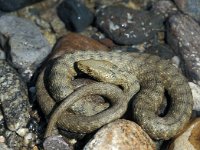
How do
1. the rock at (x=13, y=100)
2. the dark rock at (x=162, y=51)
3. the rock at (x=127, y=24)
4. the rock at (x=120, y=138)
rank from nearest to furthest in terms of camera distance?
the rock at (x=120, y=138)
the rock at (x=13, y=100)
the dark rock at (x=162, y=51)
the rock at (x=127, y=24)

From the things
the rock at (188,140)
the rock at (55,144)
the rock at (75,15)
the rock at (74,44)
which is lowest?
the rock at (55,144)

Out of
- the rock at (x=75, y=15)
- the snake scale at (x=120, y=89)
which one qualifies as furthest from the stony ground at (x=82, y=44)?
the snake scale at (x=120, y=89)

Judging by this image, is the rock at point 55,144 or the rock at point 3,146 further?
the rock at point 3,146

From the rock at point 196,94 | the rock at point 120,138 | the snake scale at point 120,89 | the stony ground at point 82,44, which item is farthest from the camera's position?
the rock at point 196,94

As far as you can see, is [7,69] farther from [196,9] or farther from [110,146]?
[196,9]

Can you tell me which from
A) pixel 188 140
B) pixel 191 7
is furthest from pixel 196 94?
pixel 191 7

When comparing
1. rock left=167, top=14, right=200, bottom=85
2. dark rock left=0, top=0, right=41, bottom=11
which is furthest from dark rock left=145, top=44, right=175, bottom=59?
dark rock left=0, top=0, right=41, bottom=11

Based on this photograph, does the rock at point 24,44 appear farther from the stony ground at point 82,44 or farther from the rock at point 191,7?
the rock at point 191,7

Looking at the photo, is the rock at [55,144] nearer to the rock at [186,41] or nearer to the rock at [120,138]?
the rock at [120,138]

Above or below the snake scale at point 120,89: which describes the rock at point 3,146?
below
